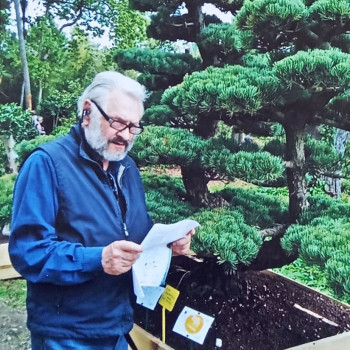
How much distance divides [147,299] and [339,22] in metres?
0.87

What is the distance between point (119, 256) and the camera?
34.7 inches

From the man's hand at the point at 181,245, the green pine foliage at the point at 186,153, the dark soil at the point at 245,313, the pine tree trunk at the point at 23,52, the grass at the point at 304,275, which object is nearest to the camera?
the man's hand at the point at 181,245

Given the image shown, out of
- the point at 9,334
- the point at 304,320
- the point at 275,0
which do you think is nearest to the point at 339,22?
the point at 275,0

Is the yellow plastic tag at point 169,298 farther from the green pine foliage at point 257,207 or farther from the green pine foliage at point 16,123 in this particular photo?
the green pine foliage at point 16,123

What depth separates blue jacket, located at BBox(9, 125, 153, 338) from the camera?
90cm

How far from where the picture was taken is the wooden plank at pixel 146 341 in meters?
1.46

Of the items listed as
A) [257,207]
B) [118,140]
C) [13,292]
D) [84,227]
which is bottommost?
[13,292]

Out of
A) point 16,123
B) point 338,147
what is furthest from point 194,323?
point 16,123

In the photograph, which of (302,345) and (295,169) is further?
(295,169)

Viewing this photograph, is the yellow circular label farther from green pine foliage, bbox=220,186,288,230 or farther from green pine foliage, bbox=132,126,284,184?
green pine foliage, bbox=132,126,284,184

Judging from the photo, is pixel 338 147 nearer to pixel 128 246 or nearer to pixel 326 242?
pixel 326 242

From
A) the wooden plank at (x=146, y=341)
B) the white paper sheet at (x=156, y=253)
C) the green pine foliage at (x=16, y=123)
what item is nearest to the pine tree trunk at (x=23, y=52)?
the green pine foliage at (x=16, y=123)

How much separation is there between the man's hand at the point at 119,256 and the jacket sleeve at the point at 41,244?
0.02m

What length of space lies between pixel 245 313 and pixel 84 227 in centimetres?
88
